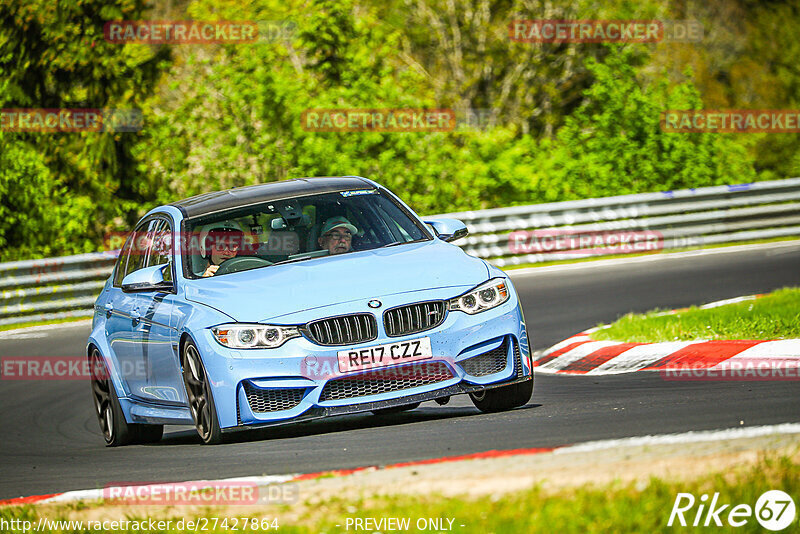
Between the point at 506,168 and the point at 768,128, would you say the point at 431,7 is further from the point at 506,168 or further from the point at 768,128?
the point at 506,168

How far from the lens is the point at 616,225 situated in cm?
1995

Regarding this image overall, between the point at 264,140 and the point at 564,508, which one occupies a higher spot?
the point at 564,508

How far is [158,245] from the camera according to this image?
28.9 feet

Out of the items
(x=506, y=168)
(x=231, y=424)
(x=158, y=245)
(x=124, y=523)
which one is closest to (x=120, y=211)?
(x=506, y=168)

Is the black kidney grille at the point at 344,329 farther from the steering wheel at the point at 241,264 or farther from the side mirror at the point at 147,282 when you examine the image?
the side mirror at the point at 147,282

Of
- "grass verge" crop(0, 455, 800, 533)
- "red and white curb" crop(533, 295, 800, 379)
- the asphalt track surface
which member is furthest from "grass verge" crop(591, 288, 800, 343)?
"grass verge" crop(0, 455, 800, 533)

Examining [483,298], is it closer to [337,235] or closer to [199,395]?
[337,235]

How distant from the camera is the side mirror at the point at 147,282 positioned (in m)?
7.92

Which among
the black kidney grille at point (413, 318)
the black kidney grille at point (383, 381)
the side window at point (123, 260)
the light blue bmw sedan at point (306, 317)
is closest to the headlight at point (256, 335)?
the light blue bmw sedan at point (306, 317)

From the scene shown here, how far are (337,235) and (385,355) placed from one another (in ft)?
4.93

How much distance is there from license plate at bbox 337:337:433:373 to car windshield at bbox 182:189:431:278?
4.15 ft

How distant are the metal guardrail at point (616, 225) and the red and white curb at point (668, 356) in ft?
28.7

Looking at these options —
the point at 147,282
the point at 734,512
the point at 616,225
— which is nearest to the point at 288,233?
the point at 147,282

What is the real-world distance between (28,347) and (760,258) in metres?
9.67
